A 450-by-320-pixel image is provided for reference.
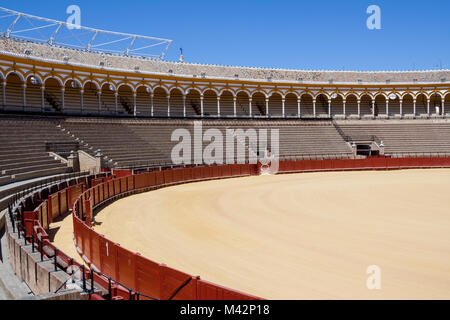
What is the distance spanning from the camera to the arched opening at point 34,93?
96.7ft

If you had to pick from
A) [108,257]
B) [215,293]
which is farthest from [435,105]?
[215,293]

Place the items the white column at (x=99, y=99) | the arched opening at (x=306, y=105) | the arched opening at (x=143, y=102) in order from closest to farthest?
the white column at (x=99, y=99)
the arched opening at (x=143, y=102)
the arched opening at (x=306, y=105)

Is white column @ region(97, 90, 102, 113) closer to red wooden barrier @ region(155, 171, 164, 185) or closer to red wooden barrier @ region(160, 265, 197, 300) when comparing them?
red wooden barrier @ region(155, 171, 164, 185)

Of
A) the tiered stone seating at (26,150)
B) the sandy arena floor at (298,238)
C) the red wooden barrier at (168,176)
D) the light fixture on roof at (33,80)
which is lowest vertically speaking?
the sandy arena floor at (298,238)

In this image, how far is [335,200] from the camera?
16.5 meters

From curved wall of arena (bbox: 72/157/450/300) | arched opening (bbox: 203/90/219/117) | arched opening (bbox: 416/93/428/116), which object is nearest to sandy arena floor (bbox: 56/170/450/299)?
curved wall of arena (bbox: 72/157/450/300)

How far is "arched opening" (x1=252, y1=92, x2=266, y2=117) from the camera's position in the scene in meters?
42.5

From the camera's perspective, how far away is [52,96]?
104 feet

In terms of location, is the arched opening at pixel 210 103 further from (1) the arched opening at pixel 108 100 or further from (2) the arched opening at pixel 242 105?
(1) the arched opening at pixel 108 100

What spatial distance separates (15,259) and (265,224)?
23.7 ft

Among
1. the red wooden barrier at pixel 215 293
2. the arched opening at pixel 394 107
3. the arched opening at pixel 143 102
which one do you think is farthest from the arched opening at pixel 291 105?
the red wooden barrier at pixel 215 293

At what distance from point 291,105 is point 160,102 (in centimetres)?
1545

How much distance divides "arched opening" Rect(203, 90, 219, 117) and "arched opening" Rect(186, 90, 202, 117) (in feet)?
2.16

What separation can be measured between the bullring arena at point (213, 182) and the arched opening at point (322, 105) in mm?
128
